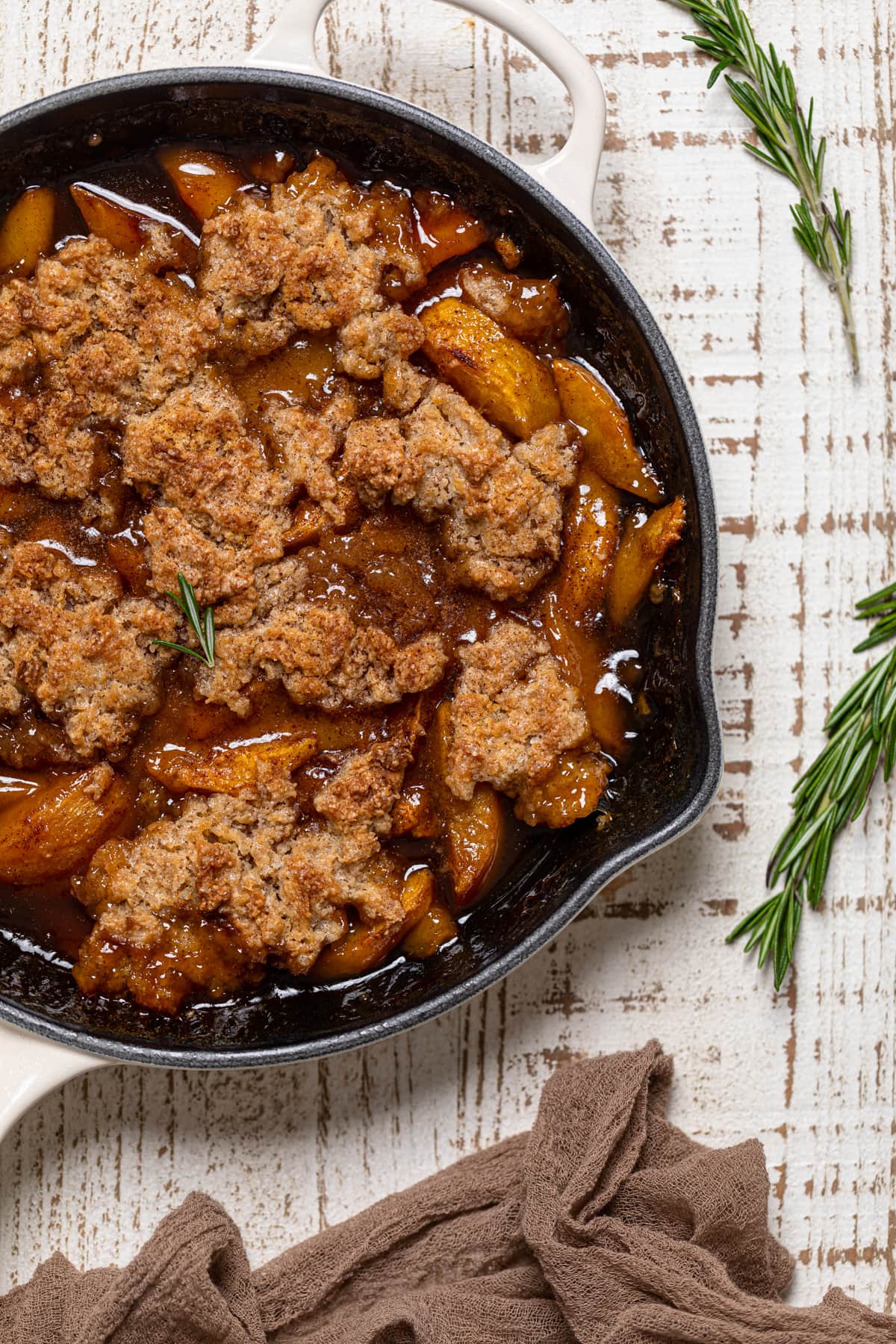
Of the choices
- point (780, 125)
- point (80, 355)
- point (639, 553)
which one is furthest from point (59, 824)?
point (780, 125)

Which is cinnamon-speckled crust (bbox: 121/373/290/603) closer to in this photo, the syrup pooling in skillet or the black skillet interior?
the syrup pooling in skillet

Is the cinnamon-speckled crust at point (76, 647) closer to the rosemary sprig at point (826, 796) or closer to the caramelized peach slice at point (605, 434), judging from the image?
the caramelized peach slice at point (605, 434)

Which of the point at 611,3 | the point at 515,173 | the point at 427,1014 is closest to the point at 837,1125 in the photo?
the point at 427,1014

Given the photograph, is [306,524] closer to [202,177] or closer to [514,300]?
[514,300]

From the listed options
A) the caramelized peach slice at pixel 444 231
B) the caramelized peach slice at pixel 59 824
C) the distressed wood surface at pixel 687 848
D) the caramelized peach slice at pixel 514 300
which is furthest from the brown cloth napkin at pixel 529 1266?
the caramelized peach slice at pixel 444 231

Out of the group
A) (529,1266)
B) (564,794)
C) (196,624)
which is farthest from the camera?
(529,1266)

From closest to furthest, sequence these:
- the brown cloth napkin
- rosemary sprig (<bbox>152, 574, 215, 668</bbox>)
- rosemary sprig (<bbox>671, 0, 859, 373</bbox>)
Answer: rosemary sprig (<bbox>152, 574, 215, 668</bbox>)
the brown cloth napkin
rosemary sprig (<bbox>671, 0, 859, 373</bbox>)

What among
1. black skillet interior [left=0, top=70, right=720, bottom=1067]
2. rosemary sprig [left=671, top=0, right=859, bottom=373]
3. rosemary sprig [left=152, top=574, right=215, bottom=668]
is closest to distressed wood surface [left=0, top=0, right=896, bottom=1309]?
rosemary sprig [left=671, top=0, right=859, bottom=373]
